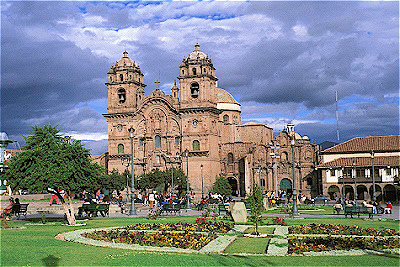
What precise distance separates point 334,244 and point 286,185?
2528 inches

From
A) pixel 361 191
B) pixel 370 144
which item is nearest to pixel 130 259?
pixel 361 191

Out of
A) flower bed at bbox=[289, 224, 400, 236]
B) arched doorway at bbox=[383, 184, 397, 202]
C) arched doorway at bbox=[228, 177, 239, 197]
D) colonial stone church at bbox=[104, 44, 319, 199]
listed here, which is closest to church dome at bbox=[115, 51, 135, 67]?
colonial stone church at bbox=[104, 44, 319, 199]

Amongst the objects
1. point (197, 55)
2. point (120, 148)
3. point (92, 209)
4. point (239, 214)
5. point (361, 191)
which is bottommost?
point (361, 191)

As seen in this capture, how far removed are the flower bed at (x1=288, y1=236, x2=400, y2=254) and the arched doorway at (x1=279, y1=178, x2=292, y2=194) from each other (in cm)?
6243


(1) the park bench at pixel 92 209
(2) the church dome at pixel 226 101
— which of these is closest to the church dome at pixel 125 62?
(2) the church dome at pixel 226 101

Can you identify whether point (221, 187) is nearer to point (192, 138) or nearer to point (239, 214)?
point (192, 138)

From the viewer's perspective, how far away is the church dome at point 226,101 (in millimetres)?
85450

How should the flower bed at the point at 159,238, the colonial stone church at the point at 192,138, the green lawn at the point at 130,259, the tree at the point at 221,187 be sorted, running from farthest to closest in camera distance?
the colonial stone church at the point at 192,138 < the tree at the point at 221,187 < the flower bed at the point at 159,238 < the green lawn at the point at 130,259

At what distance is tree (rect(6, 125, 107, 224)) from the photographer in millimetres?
21391

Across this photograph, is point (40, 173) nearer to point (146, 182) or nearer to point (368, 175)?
point (146, 182)

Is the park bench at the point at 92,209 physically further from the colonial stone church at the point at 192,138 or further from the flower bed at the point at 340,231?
the colonial stone church at the point at 192,138

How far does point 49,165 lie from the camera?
2150 cm

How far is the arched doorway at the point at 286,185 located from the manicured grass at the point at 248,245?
61759 millimetres

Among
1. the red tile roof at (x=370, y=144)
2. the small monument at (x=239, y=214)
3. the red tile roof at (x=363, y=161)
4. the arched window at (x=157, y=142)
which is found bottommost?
the small monument at (x=239, y=214)
